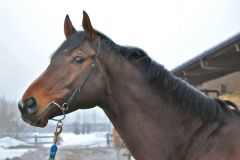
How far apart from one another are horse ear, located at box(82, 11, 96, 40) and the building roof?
3.03 metres

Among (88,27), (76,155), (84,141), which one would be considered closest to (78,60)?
(88,27)

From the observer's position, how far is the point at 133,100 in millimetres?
2289

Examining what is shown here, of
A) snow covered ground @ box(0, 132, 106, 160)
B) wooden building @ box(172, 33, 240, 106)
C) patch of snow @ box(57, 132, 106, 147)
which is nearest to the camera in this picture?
wooden building @ box(172, 33, 240, 106)

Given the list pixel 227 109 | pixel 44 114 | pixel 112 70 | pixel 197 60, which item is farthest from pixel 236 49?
pixel 44 114

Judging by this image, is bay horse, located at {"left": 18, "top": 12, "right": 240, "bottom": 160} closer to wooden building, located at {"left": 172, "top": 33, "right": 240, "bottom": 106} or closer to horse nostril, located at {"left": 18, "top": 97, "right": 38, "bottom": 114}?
horse nostril, located at {"left": 18, "top": 97, "right": 38, "bottom": 114}

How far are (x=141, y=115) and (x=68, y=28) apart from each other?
106 centimetres

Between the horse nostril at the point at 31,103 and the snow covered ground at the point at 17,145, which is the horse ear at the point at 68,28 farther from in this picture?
the snow covered ground at the point at 17,145

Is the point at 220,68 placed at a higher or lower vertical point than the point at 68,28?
→ lower

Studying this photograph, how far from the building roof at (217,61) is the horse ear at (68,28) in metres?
3.02

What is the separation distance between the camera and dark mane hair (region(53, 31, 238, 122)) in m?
2.19

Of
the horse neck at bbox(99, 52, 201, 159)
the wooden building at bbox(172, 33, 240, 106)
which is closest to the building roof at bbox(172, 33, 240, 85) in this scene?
the wooden building at bbox(172, 33, 240, 106)

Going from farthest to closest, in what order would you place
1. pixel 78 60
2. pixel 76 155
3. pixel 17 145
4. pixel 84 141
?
1. pixel 84 141
2. pixel 17 145
3. pixel 76 155
4. pixel 78 60

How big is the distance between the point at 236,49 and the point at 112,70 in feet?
11.1

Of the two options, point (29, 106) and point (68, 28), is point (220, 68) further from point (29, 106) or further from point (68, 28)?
point (29, 106)
